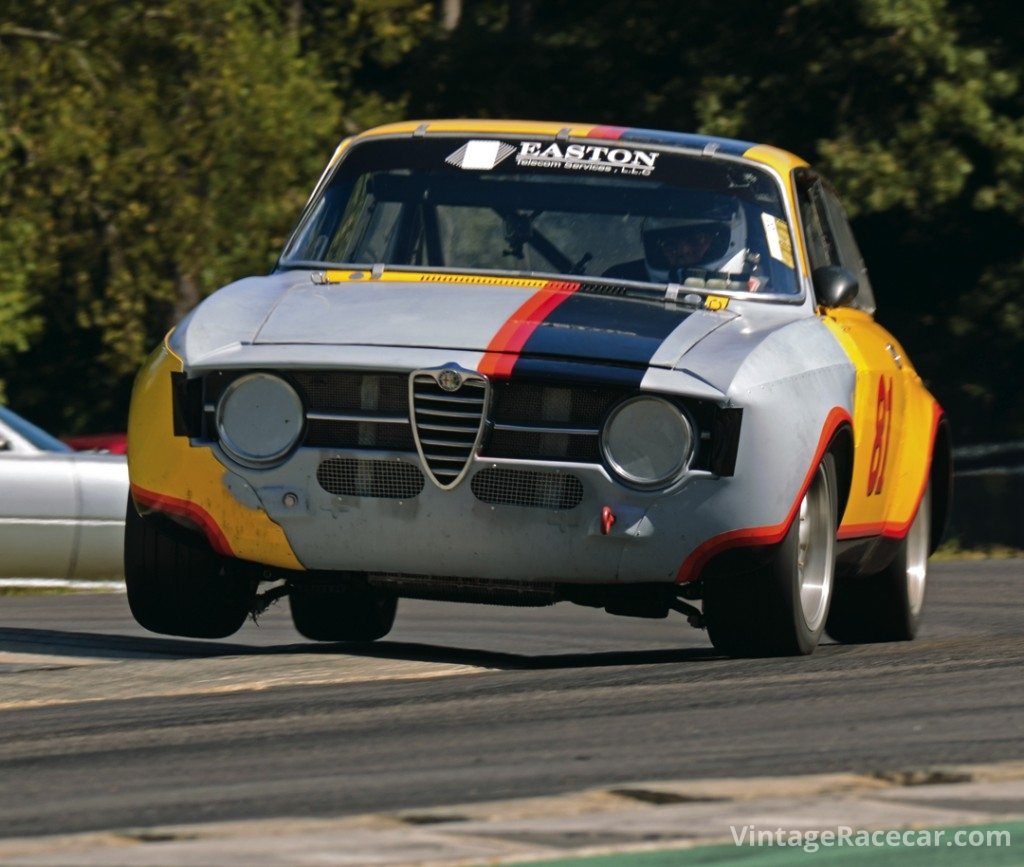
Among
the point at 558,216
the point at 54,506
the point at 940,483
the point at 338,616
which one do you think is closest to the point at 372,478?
the point at 558,216

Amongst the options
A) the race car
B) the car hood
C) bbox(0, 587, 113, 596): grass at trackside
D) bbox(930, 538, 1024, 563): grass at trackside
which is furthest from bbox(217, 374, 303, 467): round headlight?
bbox(930, 538, 1024, 563): grass at trackside

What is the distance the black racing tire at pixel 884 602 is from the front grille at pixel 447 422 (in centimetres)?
235

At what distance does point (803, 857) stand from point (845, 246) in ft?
18.1

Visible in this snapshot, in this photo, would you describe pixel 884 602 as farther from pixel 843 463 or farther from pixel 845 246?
pixel 845 246

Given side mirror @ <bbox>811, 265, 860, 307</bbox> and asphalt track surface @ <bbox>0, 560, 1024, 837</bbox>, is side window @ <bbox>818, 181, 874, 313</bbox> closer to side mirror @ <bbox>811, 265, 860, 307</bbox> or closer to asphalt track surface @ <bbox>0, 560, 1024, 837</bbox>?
side mirror @ <bbox>811, 265, 860, 307</bbox>

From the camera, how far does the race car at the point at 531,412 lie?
6914 millimetres

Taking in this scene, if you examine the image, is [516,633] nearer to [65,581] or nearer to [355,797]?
[65,581]

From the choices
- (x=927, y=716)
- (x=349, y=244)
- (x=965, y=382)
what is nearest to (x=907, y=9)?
(x=965, y=382)

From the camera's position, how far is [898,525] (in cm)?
870

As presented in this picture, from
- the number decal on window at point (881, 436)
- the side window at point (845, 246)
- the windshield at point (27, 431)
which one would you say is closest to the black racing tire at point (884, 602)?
the number decal on window at point (881, 436)

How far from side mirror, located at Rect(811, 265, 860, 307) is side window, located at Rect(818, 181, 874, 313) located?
62 centimetres

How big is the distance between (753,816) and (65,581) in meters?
9.36

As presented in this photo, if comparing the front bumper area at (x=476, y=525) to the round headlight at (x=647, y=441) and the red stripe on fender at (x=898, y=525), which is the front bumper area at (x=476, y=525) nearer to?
the round headlight at (x=647, y=441)

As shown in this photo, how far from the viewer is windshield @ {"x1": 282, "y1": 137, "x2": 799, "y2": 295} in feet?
26.1
